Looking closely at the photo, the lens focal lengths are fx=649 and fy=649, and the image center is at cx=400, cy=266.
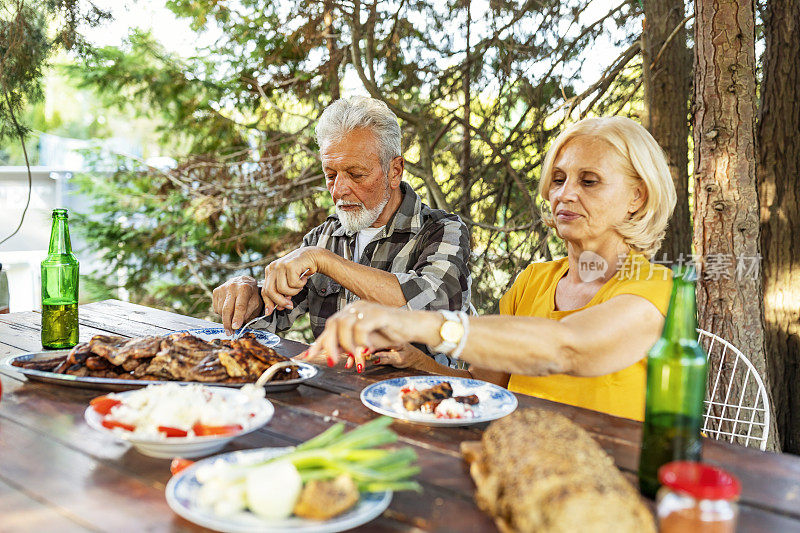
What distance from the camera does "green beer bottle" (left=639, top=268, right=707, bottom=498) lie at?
0.97 meters

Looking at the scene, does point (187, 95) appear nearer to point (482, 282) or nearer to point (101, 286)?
point (101, 286)

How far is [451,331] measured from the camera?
1254mm

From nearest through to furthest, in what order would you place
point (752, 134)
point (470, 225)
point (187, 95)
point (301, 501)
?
point (301, 501) → point (752, 134) → point (470, 225) → point (187, 95)

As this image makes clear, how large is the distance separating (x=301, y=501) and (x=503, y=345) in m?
0.56

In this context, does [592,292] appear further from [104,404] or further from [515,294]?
[104,404]

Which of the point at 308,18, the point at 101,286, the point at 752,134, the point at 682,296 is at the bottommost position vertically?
the point at 101,286

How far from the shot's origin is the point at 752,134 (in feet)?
9.74

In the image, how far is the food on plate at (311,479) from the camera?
896mm

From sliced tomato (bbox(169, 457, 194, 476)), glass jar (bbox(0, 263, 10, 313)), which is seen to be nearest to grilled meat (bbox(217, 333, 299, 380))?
sliced tomato (bbox(169, 457, 194, 476))

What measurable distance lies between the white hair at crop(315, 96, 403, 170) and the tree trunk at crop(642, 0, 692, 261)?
2249 mm

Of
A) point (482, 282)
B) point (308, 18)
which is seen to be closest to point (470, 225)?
point (482, 282)

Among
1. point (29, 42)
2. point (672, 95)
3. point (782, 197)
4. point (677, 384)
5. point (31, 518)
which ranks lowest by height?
point (31, 518)

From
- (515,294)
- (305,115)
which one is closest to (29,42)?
(305,115)

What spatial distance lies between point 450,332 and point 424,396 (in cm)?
28
